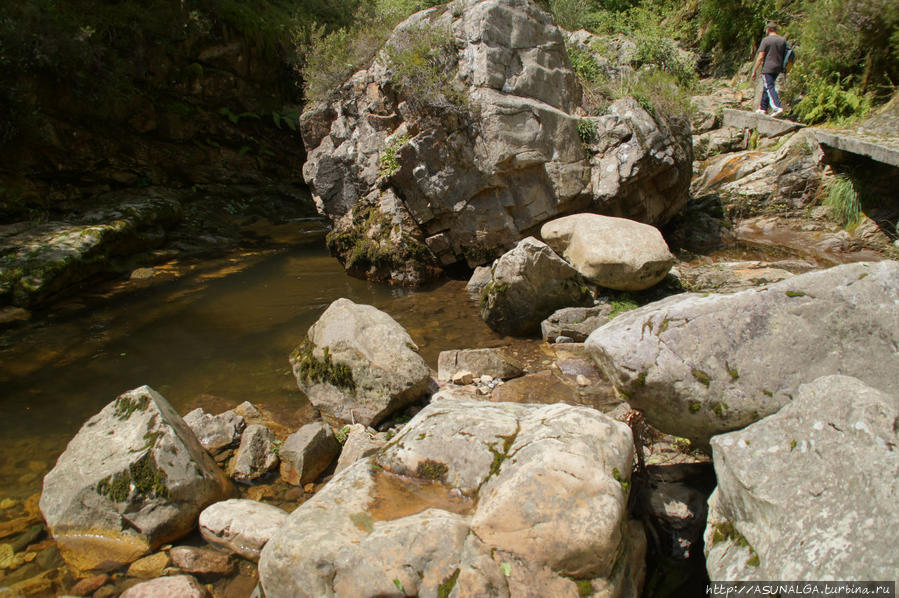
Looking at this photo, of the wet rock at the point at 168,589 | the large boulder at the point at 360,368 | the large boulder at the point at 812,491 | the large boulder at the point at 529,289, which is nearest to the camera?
the large boulder at the point at 812,491

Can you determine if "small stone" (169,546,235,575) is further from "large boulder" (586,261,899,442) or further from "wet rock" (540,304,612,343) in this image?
"wet rock" (540,304,612,343)

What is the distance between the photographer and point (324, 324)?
5.93 meters

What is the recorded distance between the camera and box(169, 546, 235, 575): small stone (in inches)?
143

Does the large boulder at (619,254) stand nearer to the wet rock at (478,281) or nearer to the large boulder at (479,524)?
the wet rock at (478,281)

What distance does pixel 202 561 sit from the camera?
3.71m

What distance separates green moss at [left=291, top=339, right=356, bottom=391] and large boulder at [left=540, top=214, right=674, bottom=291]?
3.96m

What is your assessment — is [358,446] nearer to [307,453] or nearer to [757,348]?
[307,453]

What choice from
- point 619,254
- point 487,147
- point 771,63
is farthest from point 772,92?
point 619,254

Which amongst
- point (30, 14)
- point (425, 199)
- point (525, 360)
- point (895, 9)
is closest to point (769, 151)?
point (895, 9)

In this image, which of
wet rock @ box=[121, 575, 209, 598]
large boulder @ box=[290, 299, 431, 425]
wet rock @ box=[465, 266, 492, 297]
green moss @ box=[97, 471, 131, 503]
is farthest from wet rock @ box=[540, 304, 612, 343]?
green moss @ box=[97, 471, 131, 503]

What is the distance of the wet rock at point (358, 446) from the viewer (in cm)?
446

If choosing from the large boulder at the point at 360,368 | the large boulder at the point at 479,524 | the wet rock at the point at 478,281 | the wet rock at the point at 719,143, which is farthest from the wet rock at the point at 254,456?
the wet rock at the point at 719,143

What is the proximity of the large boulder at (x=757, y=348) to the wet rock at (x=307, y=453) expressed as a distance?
9.01 feet

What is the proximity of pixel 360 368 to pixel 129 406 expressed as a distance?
2100 millimetres
